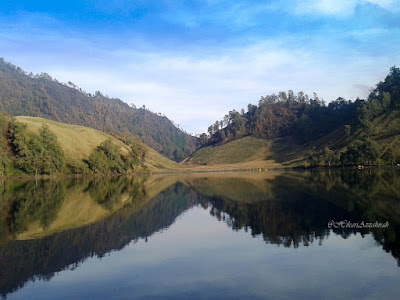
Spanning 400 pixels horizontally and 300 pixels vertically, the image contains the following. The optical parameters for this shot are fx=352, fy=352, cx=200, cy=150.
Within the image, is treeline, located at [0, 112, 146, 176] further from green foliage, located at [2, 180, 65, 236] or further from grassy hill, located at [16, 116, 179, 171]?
Result: green foliage, located at [2, 180, 65, 236]

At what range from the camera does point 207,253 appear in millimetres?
25094

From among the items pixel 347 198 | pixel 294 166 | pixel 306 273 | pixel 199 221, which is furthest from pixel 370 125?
pixel 306 273

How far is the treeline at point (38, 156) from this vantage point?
128 meters

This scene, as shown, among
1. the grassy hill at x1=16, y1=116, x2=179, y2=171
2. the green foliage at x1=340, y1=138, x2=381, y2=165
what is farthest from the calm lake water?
the grassy hill at x1=16, y1=116, x2=179, y2=171

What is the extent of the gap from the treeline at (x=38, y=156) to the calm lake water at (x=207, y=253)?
3673 inches

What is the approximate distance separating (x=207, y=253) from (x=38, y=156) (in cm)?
12202

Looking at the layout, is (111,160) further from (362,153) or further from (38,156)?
(362,153)

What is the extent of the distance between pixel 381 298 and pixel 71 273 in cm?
1633

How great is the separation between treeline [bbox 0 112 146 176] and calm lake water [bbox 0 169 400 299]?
3673 inches

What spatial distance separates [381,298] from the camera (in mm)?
15328

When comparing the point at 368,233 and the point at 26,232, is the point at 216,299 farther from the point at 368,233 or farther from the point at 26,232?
the point at 26,232

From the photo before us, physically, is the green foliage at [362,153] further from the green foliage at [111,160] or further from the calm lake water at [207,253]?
the calm lake water at [207,253]

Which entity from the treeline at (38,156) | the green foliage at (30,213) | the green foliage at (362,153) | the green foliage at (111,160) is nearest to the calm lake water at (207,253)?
the green foliage at (30,213)

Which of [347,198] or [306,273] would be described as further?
[347,198]
